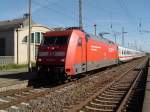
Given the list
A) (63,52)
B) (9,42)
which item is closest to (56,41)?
(63,52)

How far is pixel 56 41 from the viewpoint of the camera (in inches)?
723

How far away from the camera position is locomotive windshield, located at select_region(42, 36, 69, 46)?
1803cm

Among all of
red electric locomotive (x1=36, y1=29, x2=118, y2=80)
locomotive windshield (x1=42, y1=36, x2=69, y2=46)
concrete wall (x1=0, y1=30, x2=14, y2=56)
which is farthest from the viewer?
concrete wall (x1=0, y1=30, x2=14, y2=56)

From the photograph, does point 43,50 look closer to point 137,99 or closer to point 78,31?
point 78,31

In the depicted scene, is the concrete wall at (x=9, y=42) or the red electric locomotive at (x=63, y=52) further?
the concrete wall at (x=9, y=42)

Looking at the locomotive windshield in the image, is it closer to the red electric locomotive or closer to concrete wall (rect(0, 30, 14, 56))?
the red electric locomotive

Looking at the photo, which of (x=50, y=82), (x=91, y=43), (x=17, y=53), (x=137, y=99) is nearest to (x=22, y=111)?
(x=137, y=99)

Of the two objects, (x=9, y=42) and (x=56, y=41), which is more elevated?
(x=9, y=42)

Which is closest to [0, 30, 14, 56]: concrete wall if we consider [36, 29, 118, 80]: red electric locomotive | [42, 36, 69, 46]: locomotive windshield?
[36, 29, 118, 80]: red electric locomotive

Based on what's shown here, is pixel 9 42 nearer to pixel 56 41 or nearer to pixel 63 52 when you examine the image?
pixel 56 41

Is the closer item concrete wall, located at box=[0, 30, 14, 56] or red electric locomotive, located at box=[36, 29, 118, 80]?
red electric locomotive, located at box=[36, 29, 118, 80]

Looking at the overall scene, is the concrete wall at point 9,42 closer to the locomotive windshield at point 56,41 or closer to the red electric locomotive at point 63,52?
the red electric locomotive at point 63,52

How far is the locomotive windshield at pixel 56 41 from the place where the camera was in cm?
1803

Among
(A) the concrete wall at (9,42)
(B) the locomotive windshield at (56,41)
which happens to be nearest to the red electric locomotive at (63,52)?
(B) the locomotive windshield at (56,41)
